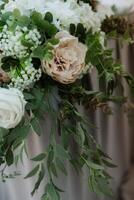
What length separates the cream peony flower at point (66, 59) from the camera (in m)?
0.62

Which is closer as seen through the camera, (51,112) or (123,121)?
(51,112)

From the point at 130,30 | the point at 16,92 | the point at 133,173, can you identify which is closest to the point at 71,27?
the point at 16,92

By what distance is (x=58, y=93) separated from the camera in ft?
2.35

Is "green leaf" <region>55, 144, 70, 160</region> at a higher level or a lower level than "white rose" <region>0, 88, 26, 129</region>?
lower

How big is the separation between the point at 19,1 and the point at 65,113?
234 millimetres

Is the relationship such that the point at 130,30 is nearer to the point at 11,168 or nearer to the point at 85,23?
the point at 85,23

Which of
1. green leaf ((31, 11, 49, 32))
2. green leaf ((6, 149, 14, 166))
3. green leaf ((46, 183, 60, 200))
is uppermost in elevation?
green leaf ((31, 11, 49, 32))

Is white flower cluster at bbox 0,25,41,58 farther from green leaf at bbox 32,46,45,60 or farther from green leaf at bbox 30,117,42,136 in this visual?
green leaf at bbox 30,117,42,136

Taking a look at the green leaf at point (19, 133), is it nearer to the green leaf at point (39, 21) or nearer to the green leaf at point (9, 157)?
the green leaf at point (9, 157)

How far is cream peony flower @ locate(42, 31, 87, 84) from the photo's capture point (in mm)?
620

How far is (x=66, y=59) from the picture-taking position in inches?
24.4

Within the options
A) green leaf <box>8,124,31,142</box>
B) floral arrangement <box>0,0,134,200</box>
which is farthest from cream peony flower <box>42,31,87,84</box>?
green leaf <box>8,124,31,142</box>

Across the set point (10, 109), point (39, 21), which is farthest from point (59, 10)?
point (10, 109)

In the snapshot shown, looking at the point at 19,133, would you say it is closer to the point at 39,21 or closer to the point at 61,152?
the point at 61,152
